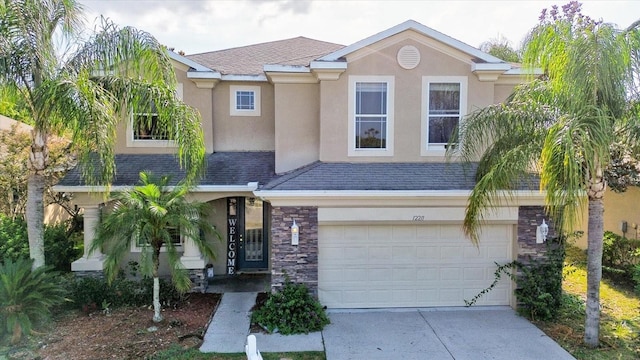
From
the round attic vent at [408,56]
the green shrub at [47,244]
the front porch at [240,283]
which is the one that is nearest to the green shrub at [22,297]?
the green shrub at [47,244]

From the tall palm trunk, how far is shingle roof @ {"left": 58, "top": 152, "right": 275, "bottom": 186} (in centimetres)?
174

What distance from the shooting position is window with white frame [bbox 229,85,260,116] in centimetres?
1240

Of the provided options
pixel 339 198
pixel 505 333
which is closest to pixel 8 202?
pixel 339 198

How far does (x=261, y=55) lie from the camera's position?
14.5 meters

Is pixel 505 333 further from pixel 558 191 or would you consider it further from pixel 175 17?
pixel 175 17

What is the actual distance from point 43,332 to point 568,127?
1090 centimetres

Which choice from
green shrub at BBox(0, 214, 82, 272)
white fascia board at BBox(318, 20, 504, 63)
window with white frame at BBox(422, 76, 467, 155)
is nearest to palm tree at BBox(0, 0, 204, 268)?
green shrub at BBox(0, 214, 82, 272)

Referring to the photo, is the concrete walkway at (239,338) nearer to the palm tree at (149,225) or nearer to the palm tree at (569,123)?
the palm tree at (149,225)

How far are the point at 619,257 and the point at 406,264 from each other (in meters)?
7.53

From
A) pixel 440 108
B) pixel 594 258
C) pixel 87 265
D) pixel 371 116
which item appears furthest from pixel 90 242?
pixel 594 258

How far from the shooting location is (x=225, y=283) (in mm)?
11789

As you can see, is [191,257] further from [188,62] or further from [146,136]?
[188,62]

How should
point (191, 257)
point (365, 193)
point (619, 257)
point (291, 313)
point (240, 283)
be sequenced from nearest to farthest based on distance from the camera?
point (291, 313) → point (365, 193) → point (191, 257) → point (240, 283) → point (619, 257)

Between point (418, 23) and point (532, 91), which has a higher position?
point (418, 23)
